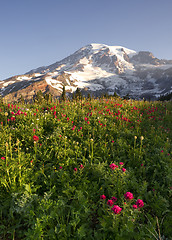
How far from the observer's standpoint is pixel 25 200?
109 inches

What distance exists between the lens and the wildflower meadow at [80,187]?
8.13ft

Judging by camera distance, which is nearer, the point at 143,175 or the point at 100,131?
the point at 143,175

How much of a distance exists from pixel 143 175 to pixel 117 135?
2.04 meters

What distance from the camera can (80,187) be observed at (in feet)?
10.7

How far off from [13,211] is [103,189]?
191 centimetres

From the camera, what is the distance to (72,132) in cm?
553

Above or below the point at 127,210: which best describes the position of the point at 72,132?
above

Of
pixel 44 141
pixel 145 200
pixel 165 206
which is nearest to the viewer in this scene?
pixel 165 206

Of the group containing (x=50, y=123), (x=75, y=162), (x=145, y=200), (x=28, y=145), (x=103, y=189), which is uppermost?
(x=50, y=123)

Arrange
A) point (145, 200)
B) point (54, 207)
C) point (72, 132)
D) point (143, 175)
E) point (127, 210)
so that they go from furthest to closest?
point (72, 132)
point (143, 175)
point (145, 200)
point (54, 207)
point (127, 210)

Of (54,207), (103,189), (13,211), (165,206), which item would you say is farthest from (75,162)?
(165,206)

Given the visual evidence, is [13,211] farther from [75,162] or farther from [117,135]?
[117,135]

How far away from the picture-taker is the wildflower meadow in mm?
2477

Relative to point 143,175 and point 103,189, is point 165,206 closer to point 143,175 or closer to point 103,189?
point 143,175
